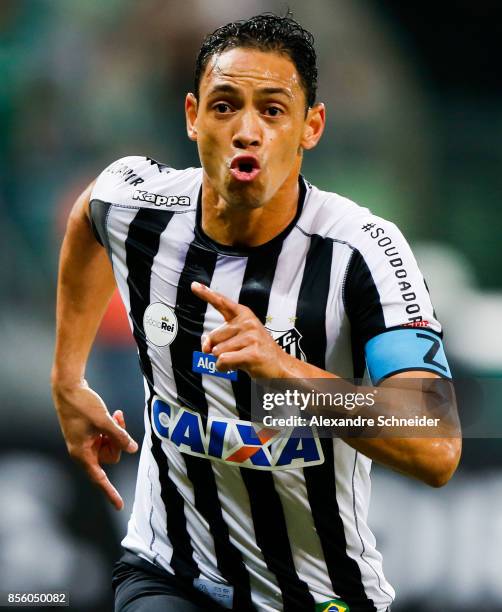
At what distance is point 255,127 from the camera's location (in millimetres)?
2256

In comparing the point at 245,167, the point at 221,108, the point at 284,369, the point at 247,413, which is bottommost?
the point at 247,413

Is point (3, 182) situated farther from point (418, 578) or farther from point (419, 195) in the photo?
point (418, 578)

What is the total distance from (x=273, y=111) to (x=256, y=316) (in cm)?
48

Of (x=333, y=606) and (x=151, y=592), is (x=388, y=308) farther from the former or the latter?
(x=151, y=592)

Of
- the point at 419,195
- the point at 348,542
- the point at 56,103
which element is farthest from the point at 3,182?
the point at 348,542

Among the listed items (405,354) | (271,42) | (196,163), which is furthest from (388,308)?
(196,163)

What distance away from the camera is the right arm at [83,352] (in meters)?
2.75

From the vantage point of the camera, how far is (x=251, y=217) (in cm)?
238

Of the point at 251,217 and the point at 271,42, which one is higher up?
the point at 271,42

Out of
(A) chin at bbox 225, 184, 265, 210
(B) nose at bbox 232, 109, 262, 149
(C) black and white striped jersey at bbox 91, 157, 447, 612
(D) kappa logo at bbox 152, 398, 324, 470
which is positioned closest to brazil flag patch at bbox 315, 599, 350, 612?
(C) black and white striped jersey at bbox 91, 157, 447, 612

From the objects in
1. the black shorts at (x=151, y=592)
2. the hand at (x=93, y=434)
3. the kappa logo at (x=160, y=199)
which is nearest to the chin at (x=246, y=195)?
the kappa logo at (x=160, y=199)

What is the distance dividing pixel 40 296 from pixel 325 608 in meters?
2.14

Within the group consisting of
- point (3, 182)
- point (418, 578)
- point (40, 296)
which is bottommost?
point (418, 578)

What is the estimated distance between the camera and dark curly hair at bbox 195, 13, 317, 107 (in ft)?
7.76
